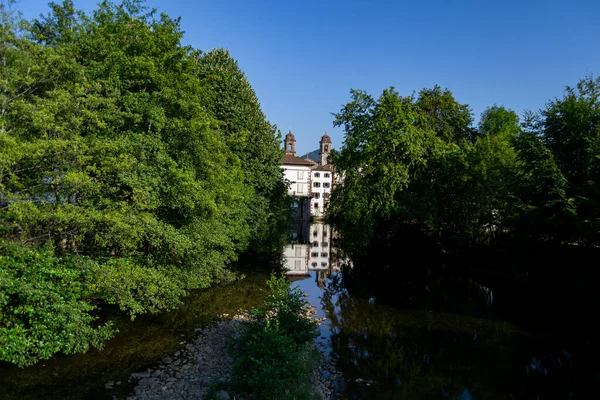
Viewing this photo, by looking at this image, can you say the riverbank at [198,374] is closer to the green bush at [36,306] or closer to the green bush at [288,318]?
the green bush at [288,318]

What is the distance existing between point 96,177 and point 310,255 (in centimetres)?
2571

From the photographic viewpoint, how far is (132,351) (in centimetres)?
1178

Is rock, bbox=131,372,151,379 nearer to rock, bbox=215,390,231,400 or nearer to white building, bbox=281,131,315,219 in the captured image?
rock, bbox=215,390,231,400

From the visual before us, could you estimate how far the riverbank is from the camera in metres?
9.27

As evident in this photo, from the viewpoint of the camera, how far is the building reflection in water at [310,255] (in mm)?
27391

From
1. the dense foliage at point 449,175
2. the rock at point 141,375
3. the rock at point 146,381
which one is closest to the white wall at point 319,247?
the dense foliage at point 449,175

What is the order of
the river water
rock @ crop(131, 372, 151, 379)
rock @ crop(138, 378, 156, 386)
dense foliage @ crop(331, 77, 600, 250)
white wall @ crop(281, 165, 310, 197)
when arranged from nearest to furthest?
rock @ crop(138, 378, 156, 386), rock @ crop(131, 372, 151, 379), the river water, dense foliage @ crop(331, 77, 600, 250), white wall @ crop(281, 165, 310, 197)

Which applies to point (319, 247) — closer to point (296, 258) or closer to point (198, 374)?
point (296, 258)

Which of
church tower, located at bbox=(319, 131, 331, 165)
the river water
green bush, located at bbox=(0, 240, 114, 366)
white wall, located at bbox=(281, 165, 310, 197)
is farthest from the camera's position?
church tower, located at bbox=(319, 131, 331, 165)

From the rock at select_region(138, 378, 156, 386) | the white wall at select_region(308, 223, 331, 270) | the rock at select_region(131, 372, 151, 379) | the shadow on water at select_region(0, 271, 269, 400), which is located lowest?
the rock at select_region(138, 378, 156, 386)

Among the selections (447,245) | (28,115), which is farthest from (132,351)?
(447,245)

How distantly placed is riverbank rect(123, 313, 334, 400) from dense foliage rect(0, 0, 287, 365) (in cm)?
190

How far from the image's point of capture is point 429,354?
514 inches

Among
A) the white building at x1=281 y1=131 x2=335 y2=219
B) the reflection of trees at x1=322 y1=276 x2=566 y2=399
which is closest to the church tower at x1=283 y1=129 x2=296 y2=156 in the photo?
the white building at x1=281 y1=131 x2=335 y2=219
